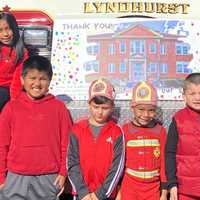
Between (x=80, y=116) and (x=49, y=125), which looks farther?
(x=80, y=116)

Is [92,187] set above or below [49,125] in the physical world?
below

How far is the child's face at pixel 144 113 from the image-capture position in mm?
5168

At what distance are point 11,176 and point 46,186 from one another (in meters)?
0.28

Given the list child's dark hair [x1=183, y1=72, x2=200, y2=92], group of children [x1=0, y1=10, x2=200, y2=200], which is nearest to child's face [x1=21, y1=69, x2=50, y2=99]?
group of children [x1=0, y1=10, x2=200, y2=200]

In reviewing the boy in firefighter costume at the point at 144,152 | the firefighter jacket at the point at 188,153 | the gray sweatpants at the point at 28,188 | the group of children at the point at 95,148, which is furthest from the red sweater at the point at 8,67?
the firefighter jacket at the point at 188,153

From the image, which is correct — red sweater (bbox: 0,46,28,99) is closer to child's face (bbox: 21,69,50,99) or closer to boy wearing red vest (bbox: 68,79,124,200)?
child's face (bbox: 21,69,50,99)

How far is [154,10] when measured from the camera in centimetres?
562

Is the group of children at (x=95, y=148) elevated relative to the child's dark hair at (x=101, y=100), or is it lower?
lower

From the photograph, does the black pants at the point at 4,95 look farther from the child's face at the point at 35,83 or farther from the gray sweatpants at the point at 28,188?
the gray sweatpants at the point at 28,188

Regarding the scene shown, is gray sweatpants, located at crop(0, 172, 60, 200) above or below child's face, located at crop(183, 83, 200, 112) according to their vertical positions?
below

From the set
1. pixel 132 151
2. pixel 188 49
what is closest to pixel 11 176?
pixel 132 151

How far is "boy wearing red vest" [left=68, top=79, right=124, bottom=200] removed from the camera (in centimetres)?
503

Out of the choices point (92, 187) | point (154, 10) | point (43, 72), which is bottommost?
point (92, 187)

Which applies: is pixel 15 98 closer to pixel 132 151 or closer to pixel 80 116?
pixel 80 116
